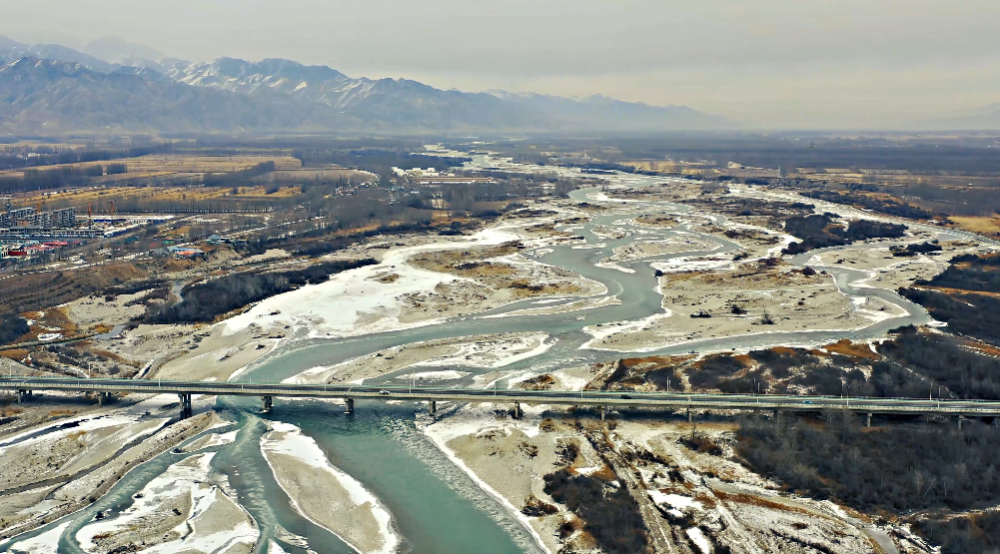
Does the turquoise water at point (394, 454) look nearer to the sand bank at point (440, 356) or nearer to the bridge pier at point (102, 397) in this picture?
the sand bank at point (440, 356)

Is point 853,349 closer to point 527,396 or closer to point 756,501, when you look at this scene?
point 756,501

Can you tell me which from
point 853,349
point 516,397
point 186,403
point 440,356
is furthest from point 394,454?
point 853,349

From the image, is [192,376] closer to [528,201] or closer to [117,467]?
[117,467]

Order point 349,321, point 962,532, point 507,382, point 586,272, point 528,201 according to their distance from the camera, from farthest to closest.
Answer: point 528,201 < point 586,272 < point 349,321 < point 507,382 < point 962,532

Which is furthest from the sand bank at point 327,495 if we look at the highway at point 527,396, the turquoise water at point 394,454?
the highway at point 527,396

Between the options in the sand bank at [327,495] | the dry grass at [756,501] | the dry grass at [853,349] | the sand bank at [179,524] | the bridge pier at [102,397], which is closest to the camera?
the sand bank at [179,524]

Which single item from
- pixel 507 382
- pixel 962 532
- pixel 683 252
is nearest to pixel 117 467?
pixel 507 382

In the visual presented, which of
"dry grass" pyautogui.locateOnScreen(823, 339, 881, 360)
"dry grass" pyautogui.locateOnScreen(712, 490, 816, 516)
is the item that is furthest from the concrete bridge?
"dry grass" pyautogui.locateOnScreen(823, 339, 881, 360)

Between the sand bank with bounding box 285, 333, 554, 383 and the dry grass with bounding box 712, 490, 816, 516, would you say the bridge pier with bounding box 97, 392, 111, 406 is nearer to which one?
the sand bank with bounding box 285, 333, 554, 383
